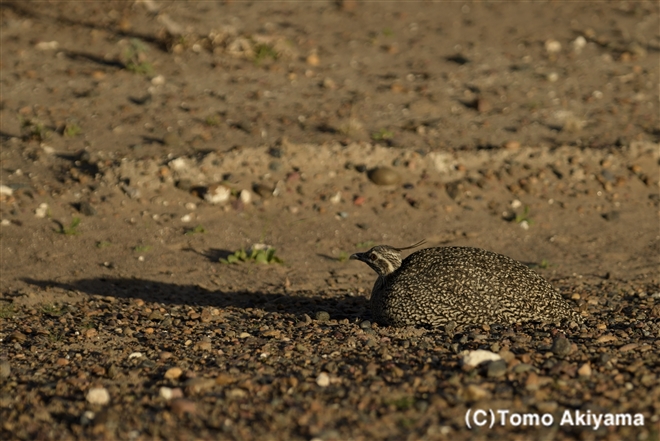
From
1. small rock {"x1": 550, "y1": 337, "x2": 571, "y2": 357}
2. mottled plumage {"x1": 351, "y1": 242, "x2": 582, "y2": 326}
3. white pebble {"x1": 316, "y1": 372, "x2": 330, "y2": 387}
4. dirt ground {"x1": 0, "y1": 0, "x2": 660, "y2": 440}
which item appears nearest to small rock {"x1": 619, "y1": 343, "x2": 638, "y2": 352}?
dirt ground {"x1": 0, "y1": 0, "x2": 660, "y2": 440}

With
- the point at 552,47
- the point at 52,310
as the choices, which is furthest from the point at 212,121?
the point at 552,47

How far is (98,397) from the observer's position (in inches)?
215

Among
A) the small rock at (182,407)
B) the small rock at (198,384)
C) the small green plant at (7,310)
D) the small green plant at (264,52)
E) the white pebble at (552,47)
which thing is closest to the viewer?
the small rock at (182,407)

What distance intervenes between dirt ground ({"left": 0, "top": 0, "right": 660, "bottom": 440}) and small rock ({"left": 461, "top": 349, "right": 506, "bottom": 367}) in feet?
0.31

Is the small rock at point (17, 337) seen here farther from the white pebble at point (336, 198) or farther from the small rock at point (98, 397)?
the white pebble at point (336, 198)

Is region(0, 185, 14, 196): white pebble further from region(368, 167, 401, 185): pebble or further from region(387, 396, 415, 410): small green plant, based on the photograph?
region(387, 396, 415, 410): small green plant

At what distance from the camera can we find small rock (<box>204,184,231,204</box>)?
10133mm

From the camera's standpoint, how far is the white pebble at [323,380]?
18.5 ft

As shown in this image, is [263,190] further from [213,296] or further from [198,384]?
[198,384]

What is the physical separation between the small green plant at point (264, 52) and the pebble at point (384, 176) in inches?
145

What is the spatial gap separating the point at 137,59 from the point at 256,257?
510cm

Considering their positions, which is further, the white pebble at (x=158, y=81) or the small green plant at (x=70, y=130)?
the white pebble at (x=158, y=81)

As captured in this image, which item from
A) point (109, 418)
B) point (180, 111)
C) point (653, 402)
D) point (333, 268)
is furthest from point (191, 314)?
point (180, 111)

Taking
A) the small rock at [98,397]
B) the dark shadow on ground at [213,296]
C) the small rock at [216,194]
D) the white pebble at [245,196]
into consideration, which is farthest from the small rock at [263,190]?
the small rock at [98,397]
